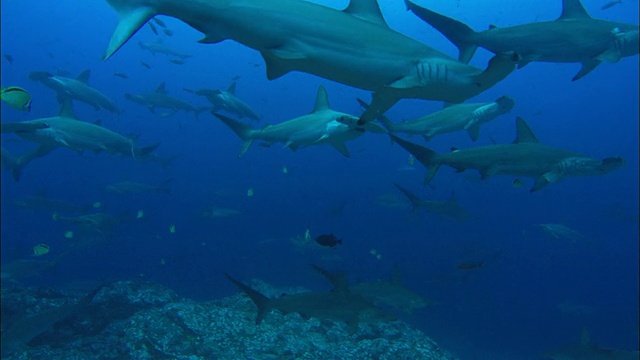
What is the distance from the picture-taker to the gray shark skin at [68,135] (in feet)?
18.7

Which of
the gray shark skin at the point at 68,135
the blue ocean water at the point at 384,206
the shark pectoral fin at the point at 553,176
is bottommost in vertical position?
the blue ocean water at the point at 384,206

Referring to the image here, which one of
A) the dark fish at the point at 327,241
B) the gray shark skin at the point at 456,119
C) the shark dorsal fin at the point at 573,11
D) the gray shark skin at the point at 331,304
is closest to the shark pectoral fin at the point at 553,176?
the gray shark skin at the point at 456,119

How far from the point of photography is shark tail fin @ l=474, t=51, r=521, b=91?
2.71 metres

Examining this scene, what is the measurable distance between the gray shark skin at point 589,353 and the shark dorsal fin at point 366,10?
6.09 m

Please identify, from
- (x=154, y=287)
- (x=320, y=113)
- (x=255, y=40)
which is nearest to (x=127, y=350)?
(x=154, y=287)

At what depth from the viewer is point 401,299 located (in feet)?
20.3

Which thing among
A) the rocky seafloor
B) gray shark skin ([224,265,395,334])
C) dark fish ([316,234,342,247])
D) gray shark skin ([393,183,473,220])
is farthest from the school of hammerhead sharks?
the rocky seafloor

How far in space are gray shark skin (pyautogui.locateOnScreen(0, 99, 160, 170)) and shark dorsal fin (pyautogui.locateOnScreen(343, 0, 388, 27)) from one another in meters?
4.39

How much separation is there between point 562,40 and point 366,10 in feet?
6.72

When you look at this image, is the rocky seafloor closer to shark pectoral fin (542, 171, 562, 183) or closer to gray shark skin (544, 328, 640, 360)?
gray shark skin (544, 328, 640, 360)

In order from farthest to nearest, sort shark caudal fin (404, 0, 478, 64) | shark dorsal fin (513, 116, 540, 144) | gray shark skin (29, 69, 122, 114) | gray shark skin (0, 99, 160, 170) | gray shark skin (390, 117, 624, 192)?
1. gray shark skin (29, 69, 122, 114)
2. gray shark skin (0, 99, 160, 170)
3. shark dorsal fin (513, 116, 540, 144)
4. gray shark skin (390, 117, 624, 192)
5. shark caudal fin (404, 0, 478, 64)

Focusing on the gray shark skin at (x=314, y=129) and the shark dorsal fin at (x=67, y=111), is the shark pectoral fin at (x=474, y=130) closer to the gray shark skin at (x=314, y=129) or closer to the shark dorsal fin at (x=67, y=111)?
the gray shark skin at (x=314, y=129)

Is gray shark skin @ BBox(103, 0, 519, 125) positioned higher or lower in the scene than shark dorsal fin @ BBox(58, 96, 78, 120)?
higher

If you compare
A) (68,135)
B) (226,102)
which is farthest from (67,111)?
(226,102)
